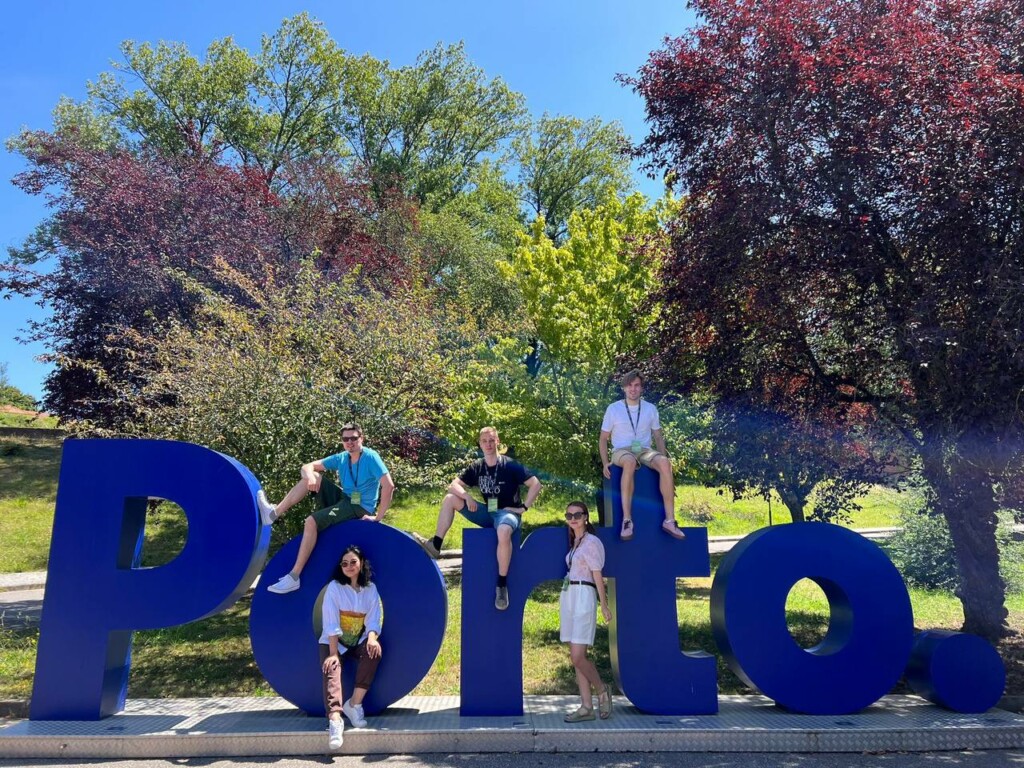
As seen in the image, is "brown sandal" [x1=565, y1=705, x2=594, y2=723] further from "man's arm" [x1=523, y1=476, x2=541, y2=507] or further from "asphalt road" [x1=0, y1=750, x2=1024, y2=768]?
"man's arm" [x1=523, y1=476, x2=541, y2=507]

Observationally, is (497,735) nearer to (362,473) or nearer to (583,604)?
(583,604)

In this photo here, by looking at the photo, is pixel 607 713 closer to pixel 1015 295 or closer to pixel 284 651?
pixel 284 651

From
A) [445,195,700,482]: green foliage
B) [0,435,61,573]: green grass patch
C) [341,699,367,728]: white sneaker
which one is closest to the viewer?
[341,699,367,728]: white sneaker

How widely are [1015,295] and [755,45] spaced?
3694mm

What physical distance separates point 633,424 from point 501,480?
1302 millimetres

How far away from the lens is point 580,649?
626 cm

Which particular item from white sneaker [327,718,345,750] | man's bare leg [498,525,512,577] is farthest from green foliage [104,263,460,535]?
white sneaker [327,718,345,750]

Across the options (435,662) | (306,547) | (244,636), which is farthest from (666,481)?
(244,636)

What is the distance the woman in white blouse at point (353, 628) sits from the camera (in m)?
6.18

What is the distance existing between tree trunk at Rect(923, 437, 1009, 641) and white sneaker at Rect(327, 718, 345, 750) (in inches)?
264

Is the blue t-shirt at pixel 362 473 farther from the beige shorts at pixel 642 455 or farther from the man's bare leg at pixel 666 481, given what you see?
the man's bare leg at pixel 666 481

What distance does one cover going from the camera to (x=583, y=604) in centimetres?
638

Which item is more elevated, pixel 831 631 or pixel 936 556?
pixel 936 556

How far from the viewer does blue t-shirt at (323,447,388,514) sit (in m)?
6.82
